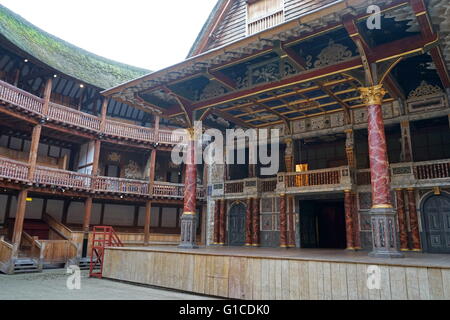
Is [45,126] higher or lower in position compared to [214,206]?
higher

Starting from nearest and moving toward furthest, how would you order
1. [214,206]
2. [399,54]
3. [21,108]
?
[399,54], [21,108], [214,206]

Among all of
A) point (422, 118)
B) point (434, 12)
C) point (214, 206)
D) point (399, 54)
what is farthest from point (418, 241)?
point (214, 206)

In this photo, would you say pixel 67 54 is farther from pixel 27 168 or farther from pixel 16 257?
pixel 16 257

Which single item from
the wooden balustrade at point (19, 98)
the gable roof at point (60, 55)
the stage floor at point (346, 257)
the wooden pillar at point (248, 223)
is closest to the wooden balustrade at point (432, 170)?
the stage floor at point (346, 257)

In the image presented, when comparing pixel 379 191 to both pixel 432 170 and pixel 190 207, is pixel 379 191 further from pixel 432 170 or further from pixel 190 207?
pixel 190 207

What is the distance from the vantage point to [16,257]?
16.6m

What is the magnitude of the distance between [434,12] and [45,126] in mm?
19191

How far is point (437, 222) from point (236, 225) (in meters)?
9.27

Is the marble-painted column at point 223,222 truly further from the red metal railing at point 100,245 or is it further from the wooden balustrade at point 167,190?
the wooden balustrade at point 167,190

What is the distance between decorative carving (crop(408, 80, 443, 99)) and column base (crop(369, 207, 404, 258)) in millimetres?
7312

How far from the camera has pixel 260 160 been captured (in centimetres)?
1873

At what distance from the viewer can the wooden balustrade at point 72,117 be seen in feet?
65.5

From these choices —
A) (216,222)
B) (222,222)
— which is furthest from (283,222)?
(216,222)

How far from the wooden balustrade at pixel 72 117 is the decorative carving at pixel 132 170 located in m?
4.91
